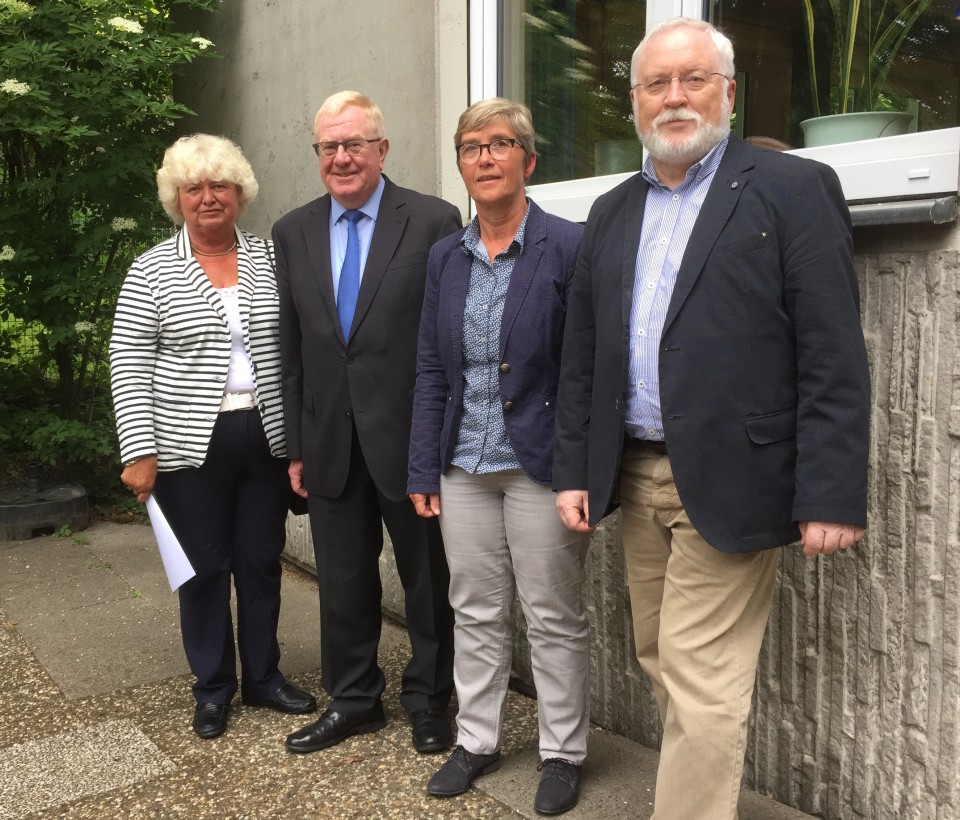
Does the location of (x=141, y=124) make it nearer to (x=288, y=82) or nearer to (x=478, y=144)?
(x=288, y=82)

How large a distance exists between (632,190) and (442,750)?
193 cm

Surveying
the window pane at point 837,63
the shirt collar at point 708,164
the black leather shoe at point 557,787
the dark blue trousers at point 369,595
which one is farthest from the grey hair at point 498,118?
the black leather shoe at point 557,787

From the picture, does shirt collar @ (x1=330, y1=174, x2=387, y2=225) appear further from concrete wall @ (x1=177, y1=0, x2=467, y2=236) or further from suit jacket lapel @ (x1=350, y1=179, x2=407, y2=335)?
concrete wall @ (x1=177, y1=0, x2=467, y2=236)

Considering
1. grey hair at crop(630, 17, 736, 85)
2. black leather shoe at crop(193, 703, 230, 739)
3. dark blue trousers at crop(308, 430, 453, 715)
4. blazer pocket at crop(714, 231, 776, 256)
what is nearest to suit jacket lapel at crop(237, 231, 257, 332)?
dark blue trousers at crop(308, 430, 453, 715)

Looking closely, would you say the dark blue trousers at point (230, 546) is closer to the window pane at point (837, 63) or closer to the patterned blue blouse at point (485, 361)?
the patterned blue blouse at point (485, 361)

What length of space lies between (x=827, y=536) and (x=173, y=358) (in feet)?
7.29

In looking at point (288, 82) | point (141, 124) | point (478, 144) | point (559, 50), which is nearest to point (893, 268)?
point (478, 144)

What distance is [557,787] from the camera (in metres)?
2.91

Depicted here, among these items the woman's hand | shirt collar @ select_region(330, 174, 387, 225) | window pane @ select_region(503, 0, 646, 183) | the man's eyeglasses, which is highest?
window pane @ select_region(503, 0, 646, 183)

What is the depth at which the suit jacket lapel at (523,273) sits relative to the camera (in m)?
2.77

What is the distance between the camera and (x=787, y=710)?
9.37 feet

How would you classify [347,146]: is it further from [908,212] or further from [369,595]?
[908,212]

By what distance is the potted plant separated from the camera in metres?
2.69

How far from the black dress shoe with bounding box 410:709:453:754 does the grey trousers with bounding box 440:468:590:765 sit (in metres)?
0.23
